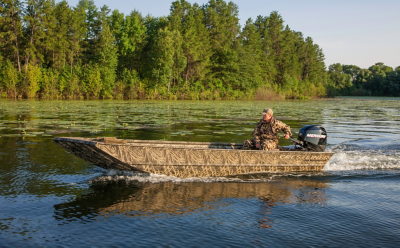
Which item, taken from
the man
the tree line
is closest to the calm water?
the man

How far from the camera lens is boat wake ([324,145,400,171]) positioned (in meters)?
9.73

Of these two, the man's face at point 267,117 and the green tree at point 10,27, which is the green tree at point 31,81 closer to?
the green tree at point 10,27

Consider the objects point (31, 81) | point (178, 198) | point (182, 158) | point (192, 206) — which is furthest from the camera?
point (31, 81)

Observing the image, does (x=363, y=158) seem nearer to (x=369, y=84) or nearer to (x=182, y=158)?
(x=182, y=158)

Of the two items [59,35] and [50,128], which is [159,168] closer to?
[50,128]

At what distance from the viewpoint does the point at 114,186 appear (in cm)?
720

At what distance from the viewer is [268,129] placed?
9.23 meters

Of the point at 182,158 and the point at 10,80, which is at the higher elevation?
the point at 10,80

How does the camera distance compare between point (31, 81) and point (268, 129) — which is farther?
point (31, 81)

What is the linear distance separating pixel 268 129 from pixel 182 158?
2.66 metres

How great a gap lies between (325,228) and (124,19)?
62701mm

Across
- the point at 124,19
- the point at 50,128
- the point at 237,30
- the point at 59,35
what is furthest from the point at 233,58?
the point at 50,128

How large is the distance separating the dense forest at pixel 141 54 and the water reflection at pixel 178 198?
1562 inches

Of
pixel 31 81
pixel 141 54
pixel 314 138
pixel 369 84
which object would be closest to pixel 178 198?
pixel 314 138
